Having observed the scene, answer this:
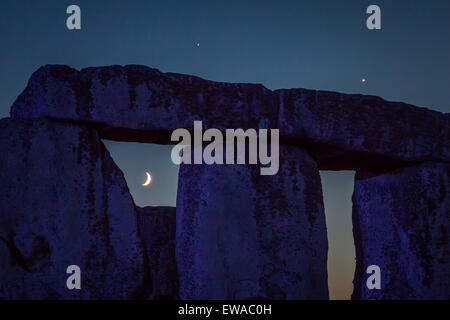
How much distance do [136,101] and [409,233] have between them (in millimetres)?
2952

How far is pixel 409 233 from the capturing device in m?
4.88

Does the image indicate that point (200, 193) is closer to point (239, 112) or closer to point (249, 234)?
point (249, 234)

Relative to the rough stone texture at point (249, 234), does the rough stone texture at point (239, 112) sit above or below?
above

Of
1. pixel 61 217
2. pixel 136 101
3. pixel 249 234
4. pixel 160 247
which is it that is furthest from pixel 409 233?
pixel 61 217

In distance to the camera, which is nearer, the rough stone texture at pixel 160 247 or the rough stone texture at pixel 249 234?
the rough stone texture at pixel 249 234

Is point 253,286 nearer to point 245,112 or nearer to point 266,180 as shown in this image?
point 266,180

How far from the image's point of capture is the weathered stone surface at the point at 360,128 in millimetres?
4500

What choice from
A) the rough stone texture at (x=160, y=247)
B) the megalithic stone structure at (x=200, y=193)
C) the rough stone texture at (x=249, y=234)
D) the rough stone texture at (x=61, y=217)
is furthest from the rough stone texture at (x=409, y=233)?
the rough stone texture at (x=61, y=217)

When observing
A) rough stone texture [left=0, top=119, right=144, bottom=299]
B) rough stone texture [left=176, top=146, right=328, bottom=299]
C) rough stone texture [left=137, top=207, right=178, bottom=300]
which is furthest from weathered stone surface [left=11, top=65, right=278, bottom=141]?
rough stone texture [left=137, top=207, right=178, bottom=300]

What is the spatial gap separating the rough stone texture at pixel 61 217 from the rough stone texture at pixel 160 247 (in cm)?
39

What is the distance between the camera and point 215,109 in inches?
170

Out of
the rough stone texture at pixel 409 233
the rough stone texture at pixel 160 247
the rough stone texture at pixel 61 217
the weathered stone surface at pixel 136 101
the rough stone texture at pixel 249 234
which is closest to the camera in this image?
the rough stone texture at pixel 61 217

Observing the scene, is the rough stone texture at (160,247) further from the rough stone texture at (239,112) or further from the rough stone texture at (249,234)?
A: the rough stone texture at (239,112)

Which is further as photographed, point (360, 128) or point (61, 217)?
point (360, 128)
